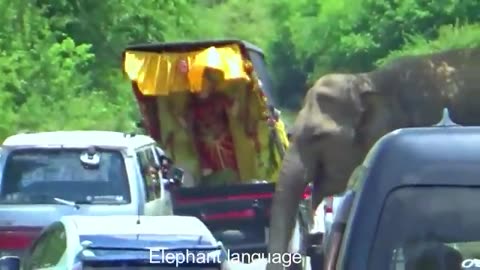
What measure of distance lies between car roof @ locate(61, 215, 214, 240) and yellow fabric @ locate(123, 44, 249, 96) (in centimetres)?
801

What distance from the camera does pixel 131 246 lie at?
9992mm

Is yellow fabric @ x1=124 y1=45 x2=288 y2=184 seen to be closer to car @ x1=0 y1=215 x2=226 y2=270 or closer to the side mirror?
car @ x1=0 y1=215 x2=226 y2=270

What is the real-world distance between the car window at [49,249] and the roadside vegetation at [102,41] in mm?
9494

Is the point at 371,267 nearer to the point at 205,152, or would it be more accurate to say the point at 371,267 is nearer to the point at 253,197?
the point at 253,197

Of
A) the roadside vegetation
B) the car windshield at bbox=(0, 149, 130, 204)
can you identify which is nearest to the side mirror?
the car windshield at bbox=(0, 149, 130, 204)

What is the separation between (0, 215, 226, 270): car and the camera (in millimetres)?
9867

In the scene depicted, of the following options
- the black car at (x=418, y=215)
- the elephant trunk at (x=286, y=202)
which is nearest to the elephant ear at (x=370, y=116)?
the elephant trunk at (x=286, y=202)

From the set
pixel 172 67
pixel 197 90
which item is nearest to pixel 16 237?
pixel 197 90

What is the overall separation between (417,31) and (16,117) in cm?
2534

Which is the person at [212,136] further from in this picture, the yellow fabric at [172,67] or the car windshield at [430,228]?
the car windshield at [430,228]

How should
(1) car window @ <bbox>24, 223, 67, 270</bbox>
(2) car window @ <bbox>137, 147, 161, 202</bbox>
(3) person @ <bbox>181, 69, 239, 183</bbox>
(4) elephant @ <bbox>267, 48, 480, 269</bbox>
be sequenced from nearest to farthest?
1. (1) car window @ <bbox>24, 223, 67, 270</bbox>
2. (4) elephant @ <bbox>267, 48, 480, 269</bbox>
3. (2) car window @ <bbox>137, 147, 161, 202</bbox>
4. (3) person @ <bbox>181, 69, 239, 183</bbox>

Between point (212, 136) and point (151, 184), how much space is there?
189 inches

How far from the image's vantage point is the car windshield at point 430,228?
566cm

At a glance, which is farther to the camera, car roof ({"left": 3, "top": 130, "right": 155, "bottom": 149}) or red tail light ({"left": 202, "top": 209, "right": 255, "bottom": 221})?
red tail light ({"left": 202, "top": 209, "right": 255, "bottom": 221})
